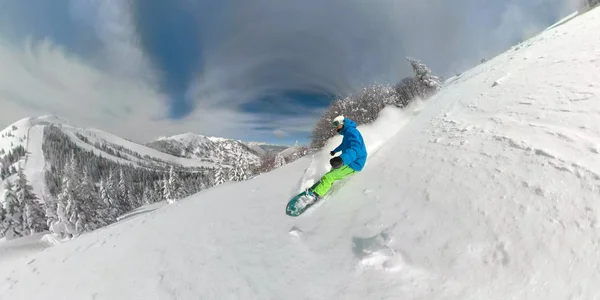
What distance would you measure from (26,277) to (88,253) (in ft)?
5.54

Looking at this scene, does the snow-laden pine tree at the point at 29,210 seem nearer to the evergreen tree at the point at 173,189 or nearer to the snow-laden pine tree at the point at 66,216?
the snow-laden pine tree at the point at 66,216

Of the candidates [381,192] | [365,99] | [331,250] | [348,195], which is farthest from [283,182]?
[365,99]

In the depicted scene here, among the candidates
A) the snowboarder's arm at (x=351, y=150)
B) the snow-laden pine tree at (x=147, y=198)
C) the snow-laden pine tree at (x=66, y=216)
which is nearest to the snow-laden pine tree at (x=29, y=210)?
the snow-laden pine tree at (x=66, y=216)

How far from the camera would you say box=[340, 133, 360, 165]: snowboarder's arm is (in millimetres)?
7910

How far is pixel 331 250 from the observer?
5344mm

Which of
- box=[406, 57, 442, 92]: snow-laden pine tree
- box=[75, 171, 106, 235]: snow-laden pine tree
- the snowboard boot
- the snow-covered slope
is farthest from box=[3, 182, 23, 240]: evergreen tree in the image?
box=[406, 57, 442, 92]: snow-laden pine tree

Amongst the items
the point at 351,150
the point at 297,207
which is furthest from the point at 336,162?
the point at 297,207

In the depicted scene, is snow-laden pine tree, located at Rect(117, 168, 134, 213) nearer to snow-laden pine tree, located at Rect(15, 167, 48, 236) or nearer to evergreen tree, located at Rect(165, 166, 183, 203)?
evergreen tree, located at Rect(165, 166, 183, 203)

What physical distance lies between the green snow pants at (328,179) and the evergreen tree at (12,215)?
67.7 meters

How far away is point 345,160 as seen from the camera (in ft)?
25.8

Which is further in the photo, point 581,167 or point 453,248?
point 581,167

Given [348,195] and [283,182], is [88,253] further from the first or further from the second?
[348,195]

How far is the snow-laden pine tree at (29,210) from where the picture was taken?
51.4 metres

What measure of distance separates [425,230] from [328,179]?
3.33 metres
